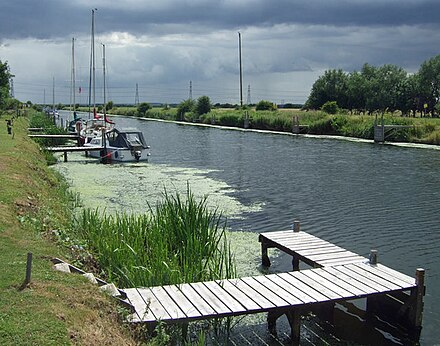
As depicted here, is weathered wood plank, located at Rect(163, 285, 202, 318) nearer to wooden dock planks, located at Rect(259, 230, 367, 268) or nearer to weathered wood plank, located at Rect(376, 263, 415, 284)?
wooden dock planks, located at Rect(259, 230, 367, 268)

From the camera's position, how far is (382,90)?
75.7m

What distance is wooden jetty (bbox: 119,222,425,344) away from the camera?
23.1ft

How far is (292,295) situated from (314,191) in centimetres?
1292

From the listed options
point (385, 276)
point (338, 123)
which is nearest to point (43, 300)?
point (385, 276)

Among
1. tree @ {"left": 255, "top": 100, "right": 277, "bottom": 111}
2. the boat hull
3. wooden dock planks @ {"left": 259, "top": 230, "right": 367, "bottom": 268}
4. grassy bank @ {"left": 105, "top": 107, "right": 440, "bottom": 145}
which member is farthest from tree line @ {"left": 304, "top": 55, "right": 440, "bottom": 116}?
wooden dock planks @ {"left": 259, "top": 230, "right": 367, "bottom": 268}

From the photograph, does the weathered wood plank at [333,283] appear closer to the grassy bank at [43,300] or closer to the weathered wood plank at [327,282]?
the weathered wood plank at [327,282]

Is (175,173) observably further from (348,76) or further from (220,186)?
(348,76)

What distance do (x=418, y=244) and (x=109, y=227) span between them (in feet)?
22.6

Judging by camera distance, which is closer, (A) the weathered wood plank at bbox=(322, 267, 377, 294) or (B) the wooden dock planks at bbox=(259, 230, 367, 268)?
(A) the weathered wood plank at bbox=(322, 267, 377, 294)

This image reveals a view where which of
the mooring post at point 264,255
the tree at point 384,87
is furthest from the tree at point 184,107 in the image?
the mooring post at point 264,255

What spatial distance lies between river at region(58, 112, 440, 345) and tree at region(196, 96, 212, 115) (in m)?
43.4

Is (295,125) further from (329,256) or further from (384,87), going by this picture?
(329,256)

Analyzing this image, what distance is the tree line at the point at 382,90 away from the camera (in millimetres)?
71188

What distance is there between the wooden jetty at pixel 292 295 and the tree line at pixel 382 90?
5850cm
